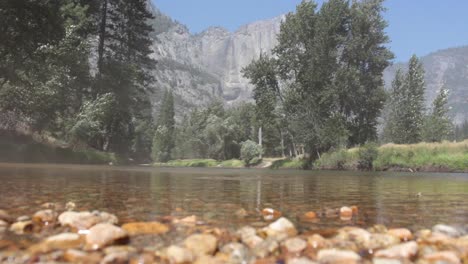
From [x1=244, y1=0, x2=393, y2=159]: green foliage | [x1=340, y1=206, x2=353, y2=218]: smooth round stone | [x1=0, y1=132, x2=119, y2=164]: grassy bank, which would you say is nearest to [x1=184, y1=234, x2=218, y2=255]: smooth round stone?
[x1=340, y1=206, x2=353, y2=218]: smooth round stone

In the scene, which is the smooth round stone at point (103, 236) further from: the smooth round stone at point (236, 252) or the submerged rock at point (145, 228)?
the smooth round stone at point (236, 252)

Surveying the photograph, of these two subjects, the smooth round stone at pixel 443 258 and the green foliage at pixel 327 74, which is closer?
the smooth round stone at pixel 443 258

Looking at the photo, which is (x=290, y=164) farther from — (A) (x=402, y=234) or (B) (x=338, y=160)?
(A) (x=402, y=234)

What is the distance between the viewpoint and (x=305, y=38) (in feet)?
151

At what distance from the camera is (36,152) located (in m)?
29.7

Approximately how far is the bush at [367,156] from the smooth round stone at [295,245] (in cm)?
3524

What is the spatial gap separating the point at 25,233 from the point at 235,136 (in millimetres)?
81468

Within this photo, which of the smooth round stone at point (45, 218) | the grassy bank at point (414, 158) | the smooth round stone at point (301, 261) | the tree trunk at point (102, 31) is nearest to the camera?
the smooth round stone at point (301, 261)

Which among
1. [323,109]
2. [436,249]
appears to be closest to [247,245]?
[436,249]

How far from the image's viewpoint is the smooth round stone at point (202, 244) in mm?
3037

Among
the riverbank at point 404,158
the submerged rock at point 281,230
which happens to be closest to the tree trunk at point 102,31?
the riverbank at point 404,158

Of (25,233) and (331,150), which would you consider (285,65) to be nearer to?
(331,150)

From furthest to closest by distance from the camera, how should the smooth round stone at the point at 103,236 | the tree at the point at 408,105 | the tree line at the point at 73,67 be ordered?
the tree at the point at 408,105 < the tree line at the point at 73,67 < the smooth round stone at the point at 103,236

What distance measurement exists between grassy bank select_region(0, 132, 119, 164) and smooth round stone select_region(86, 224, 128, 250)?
28.1m
